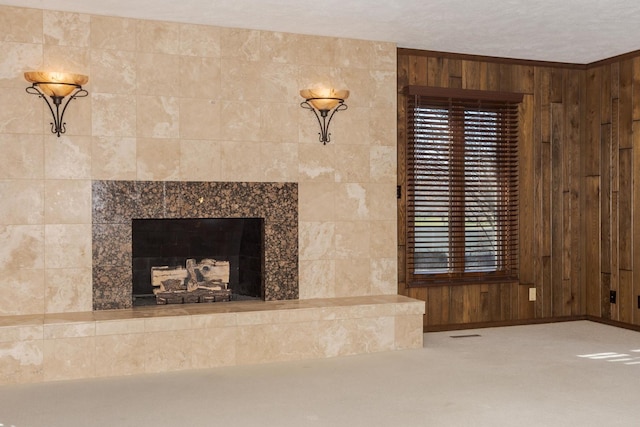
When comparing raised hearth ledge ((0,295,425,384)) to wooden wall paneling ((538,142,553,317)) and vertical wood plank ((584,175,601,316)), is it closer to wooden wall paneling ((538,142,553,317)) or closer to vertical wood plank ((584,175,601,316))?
wooden wall paneling ((538,142,553,317))

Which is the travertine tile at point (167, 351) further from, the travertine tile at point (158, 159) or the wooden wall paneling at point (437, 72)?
the wooden wall paneling at point (437, 72)

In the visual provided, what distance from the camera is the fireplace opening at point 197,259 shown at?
5.55 metres

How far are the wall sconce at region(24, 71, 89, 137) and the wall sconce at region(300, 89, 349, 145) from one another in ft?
5.51

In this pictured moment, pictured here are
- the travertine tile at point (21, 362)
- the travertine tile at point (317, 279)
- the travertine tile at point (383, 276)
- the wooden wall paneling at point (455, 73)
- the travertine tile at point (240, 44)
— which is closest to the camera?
the travertine tile at point (21, 362)

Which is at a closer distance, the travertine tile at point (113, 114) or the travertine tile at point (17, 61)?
the travertine tile at point (17, 61)

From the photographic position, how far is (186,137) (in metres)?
5.28

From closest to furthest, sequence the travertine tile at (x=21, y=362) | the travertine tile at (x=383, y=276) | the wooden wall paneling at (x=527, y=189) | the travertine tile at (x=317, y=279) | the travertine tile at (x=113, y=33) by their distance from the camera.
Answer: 1. the travertine tile at (x=21, y=362)
2. the travertine tile at (x=113, y=33)
3. the travertine tile at (x=317, y=279)
4. the travertine tile at (x=383, y=276)
5. the wooden wall paneling at (x=527, y=189)

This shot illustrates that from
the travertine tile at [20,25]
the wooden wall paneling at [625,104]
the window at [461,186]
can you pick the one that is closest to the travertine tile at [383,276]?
the window at [461,186]

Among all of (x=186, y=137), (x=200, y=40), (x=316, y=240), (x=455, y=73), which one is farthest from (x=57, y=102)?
(x=455, y=73)

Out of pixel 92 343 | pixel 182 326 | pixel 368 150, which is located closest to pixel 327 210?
pixel 368 150

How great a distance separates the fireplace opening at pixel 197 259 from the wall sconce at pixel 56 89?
0.98 metres

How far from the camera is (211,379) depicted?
179 inches

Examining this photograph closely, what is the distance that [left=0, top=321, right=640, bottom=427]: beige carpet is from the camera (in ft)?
12.1

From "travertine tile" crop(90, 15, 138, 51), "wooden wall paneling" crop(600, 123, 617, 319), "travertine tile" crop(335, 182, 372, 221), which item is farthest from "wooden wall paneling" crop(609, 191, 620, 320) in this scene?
"travertine tile" crop(90, 15, 138, 51)
